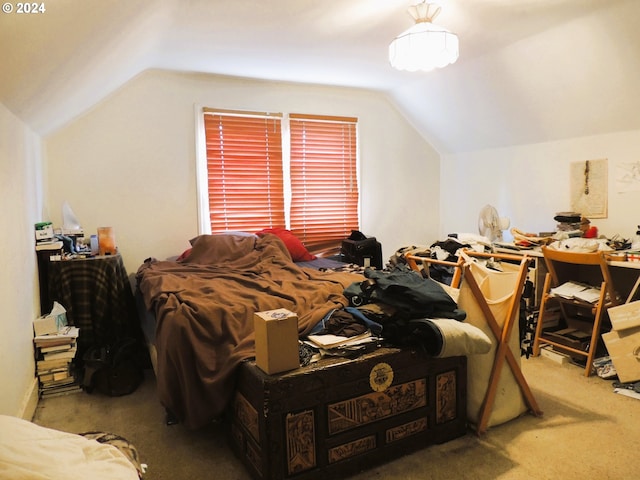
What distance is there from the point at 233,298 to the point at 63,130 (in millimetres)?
2387

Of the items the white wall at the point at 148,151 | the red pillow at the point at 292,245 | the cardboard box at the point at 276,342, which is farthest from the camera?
the red pillow at the point at 292,245

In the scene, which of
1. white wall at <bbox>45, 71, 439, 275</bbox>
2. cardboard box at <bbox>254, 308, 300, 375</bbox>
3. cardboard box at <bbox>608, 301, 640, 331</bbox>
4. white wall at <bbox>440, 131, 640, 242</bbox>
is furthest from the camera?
white wall at <bbox>45, 71, 439, 275</bbox>

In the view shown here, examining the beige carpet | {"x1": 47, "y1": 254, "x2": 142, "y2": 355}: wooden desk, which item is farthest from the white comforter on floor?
{"x1": 47, "y1": 254, "x2": 142, "y2": 355}: wooden desk

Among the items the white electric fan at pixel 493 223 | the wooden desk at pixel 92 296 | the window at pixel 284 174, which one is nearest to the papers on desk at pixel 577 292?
the white electric fan at pixel 493 223

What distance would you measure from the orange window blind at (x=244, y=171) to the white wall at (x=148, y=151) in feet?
0.52

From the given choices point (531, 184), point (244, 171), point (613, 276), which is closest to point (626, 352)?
point (613, 276)

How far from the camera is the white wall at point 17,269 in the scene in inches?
81.9

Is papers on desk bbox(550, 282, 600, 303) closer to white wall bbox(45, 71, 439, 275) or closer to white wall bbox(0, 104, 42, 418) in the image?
white wall bbox(45, 71, 439, 275)

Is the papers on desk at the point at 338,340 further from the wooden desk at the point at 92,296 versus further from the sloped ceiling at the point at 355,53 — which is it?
the wooden desk at the point at 92,296

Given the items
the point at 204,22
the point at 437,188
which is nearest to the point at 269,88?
the point at 204,22

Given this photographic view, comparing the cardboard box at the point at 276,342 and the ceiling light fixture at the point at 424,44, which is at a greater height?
the ceiling light fixture at the point at 424,44

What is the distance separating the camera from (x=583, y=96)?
3.44 m

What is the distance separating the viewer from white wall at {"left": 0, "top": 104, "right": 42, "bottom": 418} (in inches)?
81.9

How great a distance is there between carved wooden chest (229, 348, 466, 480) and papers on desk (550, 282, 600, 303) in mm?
1450
